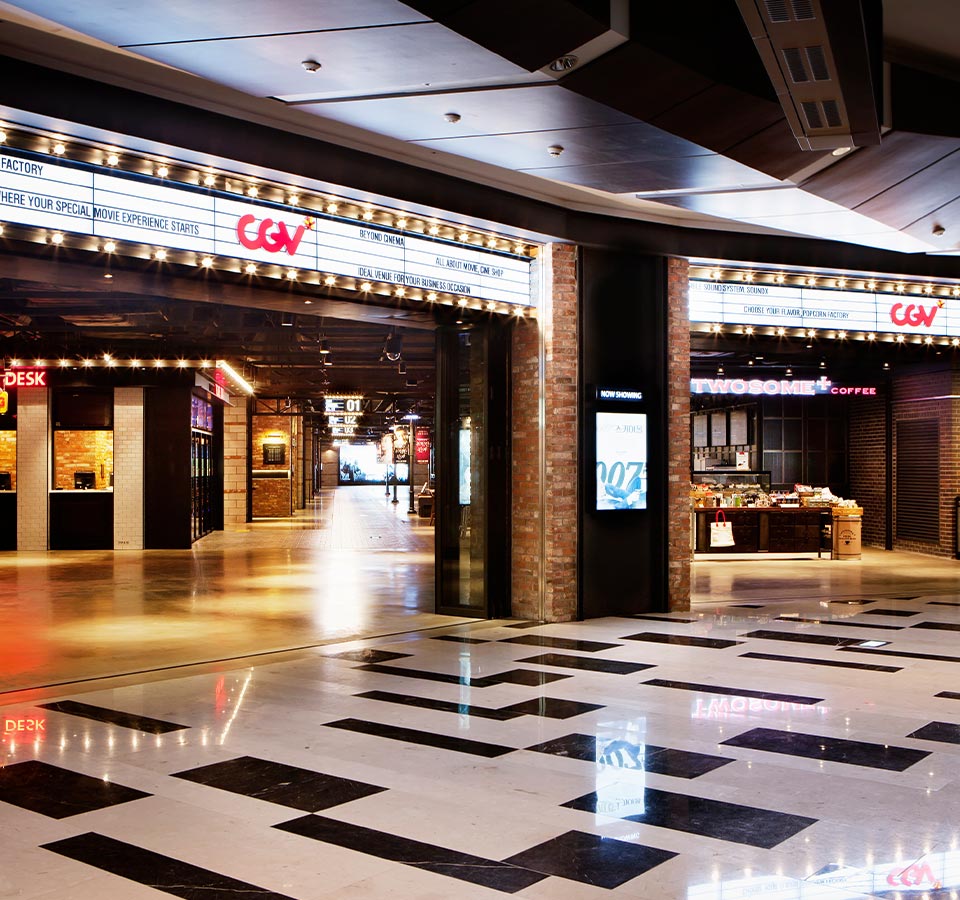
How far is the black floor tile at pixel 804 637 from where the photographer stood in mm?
8906

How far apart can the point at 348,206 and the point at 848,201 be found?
393 centimetres

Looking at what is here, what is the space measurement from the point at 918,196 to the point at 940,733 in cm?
430

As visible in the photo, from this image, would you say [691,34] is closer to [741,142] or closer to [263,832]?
[741,142]

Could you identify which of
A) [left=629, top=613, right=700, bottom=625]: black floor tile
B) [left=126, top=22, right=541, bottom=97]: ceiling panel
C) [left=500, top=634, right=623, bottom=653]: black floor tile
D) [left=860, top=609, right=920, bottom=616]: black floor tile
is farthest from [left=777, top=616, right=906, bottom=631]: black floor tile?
[left=126, top=22, right=541, bottom=97]: ceiling panel

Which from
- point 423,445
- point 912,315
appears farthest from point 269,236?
point 423,445

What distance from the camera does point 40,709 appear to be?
642 centimetres

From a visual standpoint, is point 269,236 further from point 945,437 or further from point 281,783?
point 945,437

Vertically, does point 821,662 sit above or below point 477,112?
below

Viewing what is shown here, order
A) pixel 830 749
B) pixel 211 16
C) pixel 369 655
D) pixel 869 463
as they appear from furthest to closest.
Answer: pixel 869 463 → pixel 369 655 → pixel 830 749 → pixel 211 16

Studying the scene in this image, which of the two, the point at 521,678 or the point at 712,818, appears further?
the point at 521,678

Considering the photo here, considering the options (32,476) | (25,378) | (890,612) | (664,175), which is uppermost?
(664,175)

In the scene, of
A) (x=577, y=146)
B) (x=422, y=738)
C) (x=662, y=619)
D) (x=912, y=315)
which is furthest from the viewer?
(x=912, y=315)

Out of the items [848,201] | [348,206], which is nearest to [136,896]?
[348,206]

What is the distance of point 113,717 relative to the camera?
620 cm
